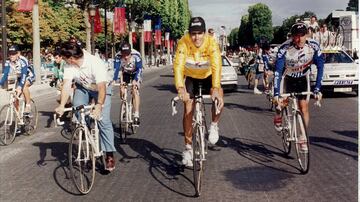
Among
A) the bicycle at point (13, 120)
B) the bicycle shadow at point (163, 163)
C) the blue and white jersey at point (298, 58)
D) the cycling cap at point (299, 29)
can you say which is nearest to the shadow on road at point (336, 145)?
the blue and white jersey at point (298, 58)

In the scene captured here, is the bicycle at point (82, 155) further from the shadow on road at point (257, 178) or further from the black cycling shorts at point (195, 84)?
the shadow on road at point (257, 178)

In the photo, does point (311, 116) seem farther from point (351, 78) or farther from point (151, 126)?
point (351, 78)

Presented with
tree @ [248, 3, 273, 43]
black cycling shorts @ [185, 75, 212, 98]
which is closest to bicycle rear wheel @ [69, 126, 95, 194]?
black cycling shorts @ [185, 75, 212, 98]

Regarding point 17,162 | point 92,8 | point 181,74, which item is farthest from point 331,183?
point 92,8

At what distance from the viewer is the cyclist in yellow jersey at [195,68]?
20.8ft

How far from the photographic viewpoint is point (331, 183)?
20.4ft

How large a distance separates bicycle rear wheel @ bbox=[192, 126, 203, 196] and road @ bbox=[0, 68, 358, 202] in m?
0.16

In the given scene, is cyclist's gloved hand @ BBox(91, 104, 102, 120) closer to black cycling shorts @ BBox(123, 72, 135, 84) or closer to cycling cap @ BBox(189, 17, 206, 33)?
cycling cap @ BBox(189, 17, 206, 33)

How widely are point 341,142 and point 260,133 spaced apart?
1.70 m

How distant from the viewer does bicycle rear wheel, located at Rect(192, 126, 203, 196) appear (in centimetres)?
581

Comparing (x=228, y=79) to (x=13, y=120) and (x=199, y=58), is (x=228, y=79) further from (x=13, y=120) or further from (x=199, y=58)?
(x=199, y=58)

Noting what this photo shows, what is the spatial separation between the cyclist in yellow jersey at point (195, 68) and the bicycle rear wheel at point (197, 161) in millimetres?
442

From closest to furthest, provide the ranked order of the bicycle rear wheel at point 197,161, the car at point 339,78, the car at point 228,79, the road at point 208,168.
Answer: the bicycle rear wheel at point 197,161, the road at point 208,168, the car at point 339,78, the car at point 228,79

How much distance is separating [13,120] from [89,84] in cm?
425
